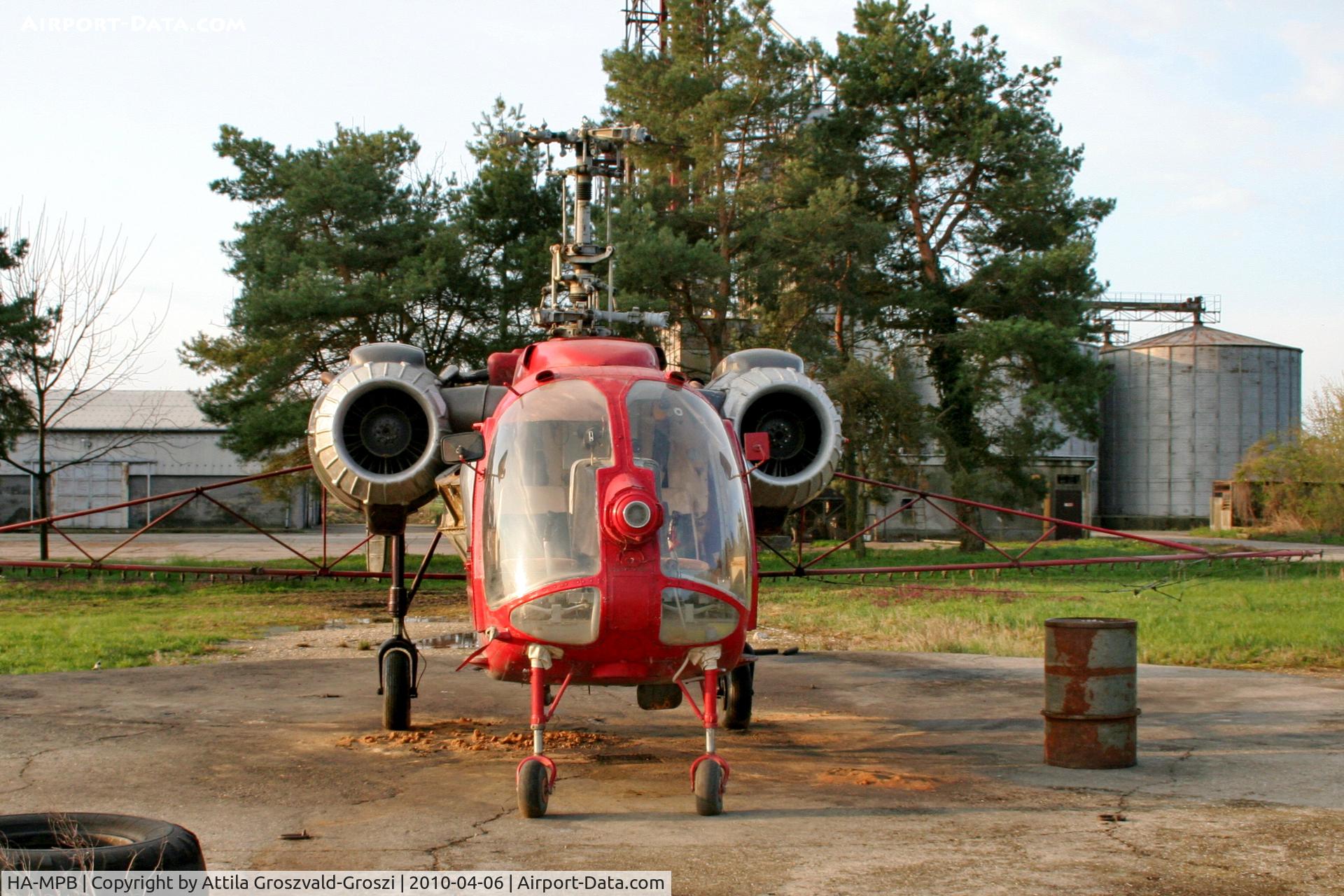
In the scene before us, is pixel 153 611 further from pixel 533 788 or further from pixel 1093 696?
pixel 1093 696

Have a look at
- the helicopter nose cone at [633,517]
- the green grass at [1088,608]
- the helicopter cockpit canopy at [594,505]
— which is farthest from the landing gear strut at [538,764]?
the green grass at [1088,608]

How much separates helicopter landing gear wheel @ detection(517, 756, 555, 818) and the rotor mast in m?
4.39

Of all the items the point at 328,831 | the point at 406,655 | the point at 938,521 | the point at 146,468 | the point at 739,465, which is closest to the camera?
the point at 328,831

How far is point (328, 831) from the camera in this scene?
6.75 m

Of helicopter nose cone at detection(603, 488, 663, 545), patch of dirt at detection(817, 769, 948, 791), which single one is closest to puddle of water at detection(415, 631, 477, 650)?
patch of dirt at detection(817, 769, 948, 791)

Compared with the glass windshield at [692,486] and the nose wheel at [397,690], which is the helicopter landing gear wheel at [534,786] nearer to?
the glass windshield at [692,486]

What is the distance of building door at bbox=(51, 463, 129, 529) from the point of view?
2114 inches

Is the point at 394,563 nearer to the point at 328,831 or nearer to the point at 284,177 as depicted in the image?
the point at 328,831

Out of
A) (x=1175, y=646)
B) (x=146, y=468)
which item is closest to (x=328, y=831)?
(x=1175, y=646)

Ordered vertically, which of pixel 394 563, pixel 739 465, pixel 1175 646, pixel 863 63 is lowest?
pixel 1175 646

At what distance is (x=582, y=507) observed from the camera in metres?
7.16

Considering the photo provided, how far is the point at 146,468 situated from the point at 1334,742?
53991 mm

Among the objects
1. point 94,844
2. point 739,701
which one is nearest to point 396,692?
point 739,701

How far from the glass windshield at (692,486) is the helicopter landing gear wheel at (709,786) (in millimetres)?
962
